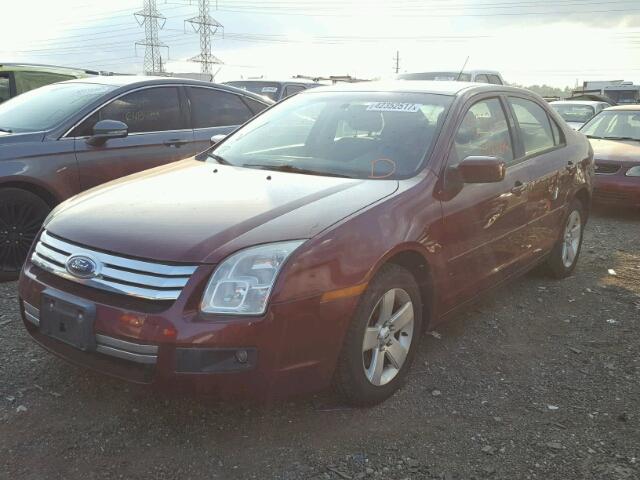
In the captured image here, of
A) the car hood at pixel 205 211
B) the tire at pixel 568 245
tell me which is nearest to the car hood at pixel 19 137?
the car hood at pixel 205 211

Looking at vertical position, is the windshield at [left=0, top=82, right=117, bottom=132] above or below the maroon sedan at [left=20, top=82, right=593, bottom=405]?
above

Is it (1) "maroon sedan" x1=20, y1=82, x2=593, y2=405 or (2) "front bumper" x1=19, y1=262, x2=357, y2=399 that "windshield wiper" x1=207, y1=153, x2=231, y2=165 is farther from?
(2) "front bumper" x1=19, y1=262, x2=357, y2=399

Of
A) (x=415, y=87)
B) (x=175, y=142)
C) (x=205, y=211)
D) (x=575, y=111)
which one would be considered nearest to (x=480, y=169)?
(x=415, y=87)

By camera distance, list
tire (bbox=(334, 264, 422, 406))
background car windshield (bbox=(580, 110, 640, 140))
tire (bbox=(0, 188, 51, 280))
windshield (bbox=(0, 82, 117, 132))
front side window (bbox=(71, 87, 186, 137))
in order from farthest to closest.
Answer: background car windshield (bbox=(580, 110, 640, 140))
front side window (bbox=(71, 87, 186, 137))
windshield (bbox=(0, 82, 117, 132))
tire (bbox=(0, 188, 51, 280))
tire (bbox=(334, 264, 422, 406))

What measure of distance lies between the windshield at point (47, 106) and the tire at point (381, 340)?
3.33 m

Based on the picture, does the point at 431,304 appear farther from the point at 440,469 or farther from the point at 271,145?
the point at 271,145

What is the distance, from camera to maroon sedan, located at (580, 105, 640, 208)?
7.89 m

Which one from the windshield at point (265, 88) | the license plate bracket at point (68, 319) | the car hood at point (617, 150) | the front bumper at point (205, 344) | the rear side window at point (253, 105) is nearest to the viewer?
the front bumper at point (205, 344)

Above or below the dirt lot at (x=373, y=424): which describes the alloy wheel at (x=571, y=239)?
above

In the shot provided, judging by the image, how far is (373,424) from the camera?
9.36 feet

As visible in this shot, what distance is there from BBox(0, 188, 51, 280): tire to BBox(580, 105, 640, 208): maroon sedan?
6.66 meters

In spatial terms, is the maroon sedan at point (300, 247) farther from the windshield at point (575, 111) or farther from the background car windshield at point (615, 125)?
the windshield at point (575, 111)

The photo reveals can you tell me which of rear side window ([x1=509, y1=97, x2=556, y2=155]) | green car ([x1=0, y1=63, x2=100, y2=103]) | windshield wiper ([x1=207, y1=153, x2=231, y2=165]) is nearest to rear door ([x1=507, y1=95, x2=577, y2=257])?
rear side window ([x1=509, y1=97, x2=556, y2=155])

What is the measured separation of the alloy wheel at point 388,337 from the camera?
2912 mm
